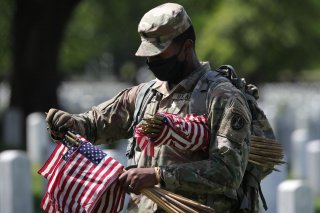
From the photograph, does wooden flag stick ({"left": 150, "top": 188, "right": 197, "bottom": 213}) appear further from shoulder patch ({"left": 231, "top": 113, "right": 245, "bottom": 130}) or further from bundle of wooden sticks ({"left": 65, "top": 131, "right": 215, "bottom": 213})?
shoulder patch ({"left": 231, "top": 113, "right": 245, "bottom": 130})

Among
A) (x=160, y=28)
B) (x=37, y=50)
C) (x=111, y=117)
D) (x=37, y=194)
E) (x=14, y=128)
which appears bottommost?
(x=14, y=128)

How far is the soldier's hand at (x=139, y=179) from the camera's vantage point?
435 cm

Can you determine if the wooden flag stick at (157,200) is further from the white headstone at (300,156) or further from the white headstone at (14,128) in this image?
the white headstone at (14,128)

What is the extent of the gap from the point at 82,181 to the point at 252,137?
0.78m

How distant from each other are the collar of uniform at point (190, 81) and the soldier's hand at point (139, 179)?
0.39 meters

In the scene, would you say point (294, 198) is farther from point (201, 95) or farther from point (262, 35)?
point (262, 35)

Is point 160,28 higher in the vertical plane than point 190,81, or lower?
higher

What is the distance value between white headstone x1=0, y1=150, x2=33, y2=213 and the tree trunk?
33.0 ft

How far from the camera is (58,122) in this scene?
15.2 ft

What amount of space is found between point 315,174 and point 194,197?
28.4 ft

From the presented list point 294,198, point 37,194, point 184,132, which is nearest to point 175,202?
point 184,132

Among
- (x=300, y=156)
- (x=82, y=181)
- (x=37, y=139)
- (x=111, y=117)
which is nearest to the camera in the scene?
(x=82, y=181)

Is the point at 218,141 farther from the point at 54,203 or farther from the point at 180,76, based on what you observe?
the point at 54,203

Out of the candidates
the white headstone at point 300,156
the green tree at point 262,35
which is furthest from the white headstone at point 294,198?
the green tree at point 262,35
